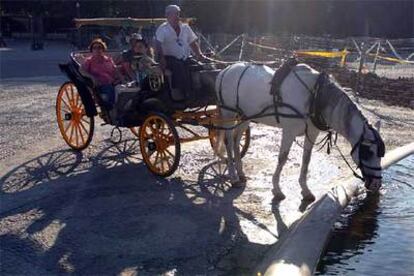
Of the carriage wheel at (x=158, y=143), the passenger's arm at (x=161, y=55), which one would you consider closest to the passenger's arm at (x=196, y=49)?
the passenger's arm at (x=161, y=55)

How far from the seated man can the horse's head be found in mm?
3983

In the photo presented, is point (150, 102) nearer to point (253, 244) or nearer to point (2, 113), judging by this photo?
point (253, 244)

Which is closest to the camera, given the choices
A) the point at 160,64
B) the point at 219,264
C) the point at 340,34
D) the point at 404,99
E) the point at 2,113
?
the point at 219,264

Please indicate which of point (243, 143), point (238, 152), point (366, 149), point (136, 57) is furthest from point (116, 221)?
point (136, 57)

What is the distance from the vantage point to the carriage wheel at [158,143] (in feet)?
24.9

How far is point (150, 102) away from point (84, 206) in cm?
194

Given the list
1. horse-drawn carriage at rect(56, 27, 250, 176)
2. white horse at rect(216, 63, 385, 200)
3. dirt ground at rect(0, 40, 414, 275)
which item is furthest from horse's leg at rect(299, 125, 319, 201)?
horse-drawn carriage at rect(56, 27, 250, 176)

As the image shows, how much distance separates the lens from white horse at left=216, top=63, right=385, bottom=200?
609 centimetres

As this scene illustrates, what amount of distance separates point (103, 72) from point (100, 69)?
2.5 inches

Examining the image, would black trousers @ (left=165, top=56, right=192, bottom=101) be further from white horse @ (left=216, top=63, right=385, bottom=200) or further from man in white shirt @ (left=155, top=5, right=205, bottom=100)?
white horse @ (left=216, top=63, right=385, bottom=200)

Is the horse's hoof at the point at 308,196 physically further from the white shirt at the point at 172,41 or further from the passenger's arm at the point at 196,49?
the passenger's arm at the point at 196,49

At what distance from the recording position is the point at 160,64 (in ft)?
25.6

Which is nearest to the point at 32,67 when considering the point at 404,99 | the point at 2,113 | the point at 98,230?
the point at 2,113

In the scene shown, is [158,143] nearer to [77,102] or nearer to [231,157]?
Answer: [231,157]
